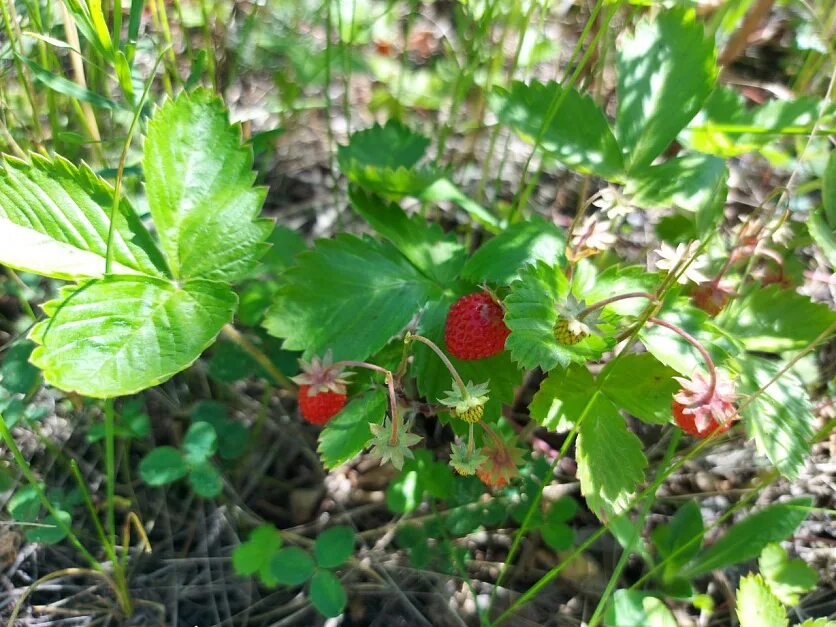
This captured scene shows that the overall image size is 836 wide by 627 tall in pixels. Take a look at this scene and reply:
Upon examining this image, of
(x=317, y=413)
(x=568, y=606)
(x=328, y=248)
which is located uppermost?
(x=328, y=248)

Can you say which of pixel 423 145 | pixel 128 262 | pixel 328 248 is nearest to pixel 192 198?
pixel 128 262

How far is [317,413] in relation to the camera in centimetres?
136

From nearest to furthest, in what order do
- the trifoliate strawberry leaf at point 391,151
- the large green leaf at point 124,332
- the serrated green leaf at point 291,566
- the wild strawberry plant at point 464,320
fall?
1. the large green leaf at point 124,332
2. the wild strawberry plant at point 464,320
3. the serrated green leaf at point 291,566
4. the trifoliate strawberry leaf at point 391,151

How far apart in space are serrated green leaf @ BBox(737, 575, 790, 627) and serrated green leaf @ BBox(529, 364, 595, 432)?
19.8 inches

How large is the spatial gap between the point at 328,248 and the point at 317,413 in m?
0.38

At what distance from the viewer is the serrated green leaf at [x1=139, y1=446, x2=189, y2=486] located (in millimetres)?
1641

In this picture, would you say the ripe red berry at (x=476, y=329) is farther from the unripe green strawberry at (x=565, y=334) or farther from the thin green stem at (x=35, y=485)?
the thin green stem at (x=35, y=485)

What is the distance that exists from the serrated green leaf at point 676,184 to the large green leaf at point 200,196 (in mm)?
823

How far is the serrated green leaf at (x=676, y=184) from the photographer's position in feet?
5.08

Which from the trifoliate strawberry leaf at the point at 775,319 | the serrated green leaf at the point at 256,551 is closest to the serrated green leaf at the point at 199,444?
the serrated green leaf at the point at 256,551

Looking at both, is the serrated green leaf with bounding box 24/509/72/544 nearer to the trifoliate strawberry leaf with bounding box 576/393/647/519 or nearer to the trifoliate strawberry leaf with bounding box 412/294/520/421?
the trifoliate strawberry leaf with bounding box 412/294/520/421

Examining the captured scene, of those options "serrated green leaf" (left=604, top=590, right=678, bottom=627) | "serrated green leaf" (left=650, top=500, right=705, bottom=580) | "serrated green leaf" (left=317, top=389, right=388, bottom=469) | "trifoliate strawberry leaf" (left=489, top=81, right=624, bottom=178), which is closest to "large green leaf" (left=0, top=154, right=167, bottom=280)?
"serrated green leaf" (left=317, top=389, right=388, bottom=469)

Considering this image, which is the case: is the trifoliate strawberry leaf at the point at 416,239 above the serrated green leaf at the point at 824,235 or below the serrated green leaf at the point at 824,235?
below

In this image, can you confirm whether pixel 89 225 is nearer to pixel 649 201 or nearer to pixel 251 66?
pixel 649 201
